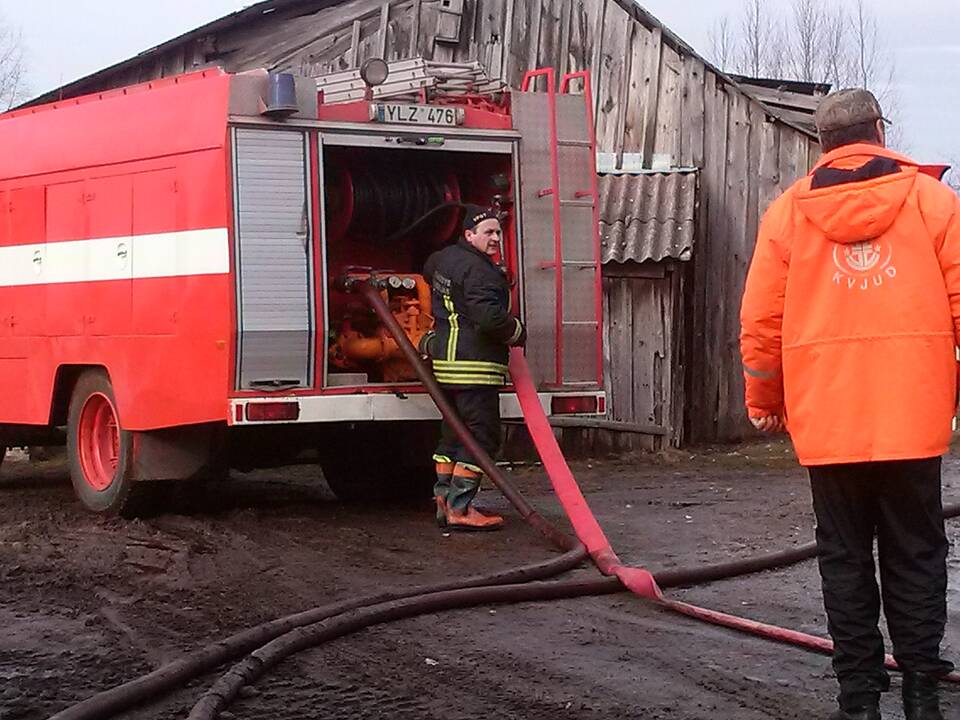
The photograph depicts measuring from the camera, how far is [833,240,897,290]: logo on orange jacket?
4.67 meters

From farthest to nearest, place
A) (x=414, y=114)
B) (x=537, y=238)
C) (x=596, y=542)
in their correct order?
(x=537, y=238)
(x=414, y=114)
(x=596, y=542)

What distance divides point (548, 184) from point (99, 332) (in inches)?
119

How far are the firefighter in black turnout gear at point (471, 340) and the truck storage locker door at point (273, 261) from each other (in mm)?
804

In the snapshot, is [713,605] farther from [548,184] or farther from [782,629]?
[548,184]

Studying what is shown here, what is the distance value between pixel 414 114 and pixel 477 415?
1.91 m

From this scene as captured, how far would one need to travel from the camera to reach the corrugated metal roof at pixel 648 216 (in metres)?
14.8

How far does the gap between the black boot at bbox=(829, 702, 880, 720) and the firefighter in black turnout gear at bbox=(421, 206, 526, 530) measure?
4333mm

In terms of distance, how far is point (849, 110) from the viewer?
4.83 meters

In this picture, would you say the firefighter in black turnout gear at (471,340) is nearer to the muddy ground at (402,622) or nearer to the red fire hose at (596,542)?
the red fire hose at (596,542)

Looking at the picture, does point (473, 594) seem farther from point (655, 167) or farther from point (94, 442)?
point (655, 167)

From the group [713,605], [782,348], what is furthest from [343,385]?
[782,348]

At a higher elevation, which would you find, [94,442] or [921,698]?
[94,442]

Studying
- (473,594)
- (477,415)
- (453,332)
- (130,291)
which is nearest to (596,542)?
(473,594)

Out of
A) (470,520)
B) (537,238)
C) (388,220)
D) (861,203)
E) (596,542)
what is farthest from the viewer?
(388,220)
